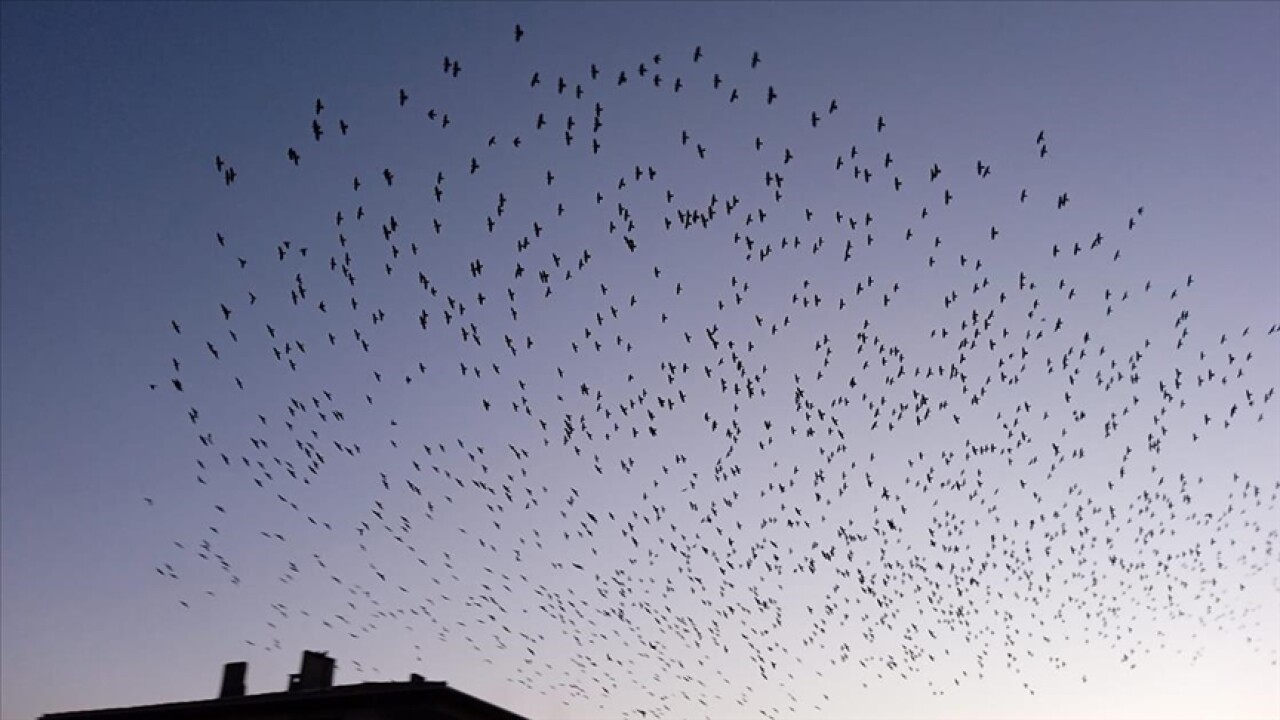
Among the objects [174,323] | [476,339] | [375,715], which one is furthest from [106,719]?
[476,339]

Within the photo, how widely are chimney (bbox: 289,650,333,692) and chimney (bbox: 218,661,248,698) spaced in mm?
1225

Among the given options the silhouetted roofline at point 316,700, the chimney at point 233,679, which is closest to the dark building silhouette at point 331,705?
the silhouetted roofline at point 316,700

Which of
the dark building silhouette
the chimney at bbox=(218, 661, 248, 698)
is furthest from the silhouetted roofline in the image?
the chimney at bbox=(218, 661, 248, 698)

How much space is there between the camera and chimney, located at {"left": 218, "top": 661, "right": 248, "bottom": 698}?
2422cm

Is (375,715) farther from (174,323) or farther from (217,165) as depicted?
(217,165)

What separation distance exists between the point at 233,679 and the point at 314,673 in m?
1.96

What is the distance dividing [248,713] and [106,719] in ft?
12.7

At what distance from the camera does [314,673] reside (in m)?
24.7

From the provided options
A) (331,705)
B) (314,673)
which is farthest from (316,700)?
(314,673)

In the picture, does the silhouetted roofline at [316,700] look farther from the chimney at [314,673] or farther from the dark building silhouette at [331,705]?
the chimney at [314,673]

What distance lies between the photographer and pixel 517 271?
2028 cm

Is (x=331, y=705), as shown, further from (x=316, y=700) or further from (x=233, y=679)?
(x=233, y=679)

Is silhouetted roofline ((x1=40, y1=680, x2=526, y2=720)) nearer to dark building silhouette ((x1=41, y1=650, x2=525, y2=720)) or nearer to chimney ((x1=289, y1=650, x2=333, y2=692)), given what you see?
dark building silhouette ((x1=41, y1=650, x2=525, y2=720))

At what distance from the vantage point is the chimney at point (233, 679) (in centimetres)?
2422
